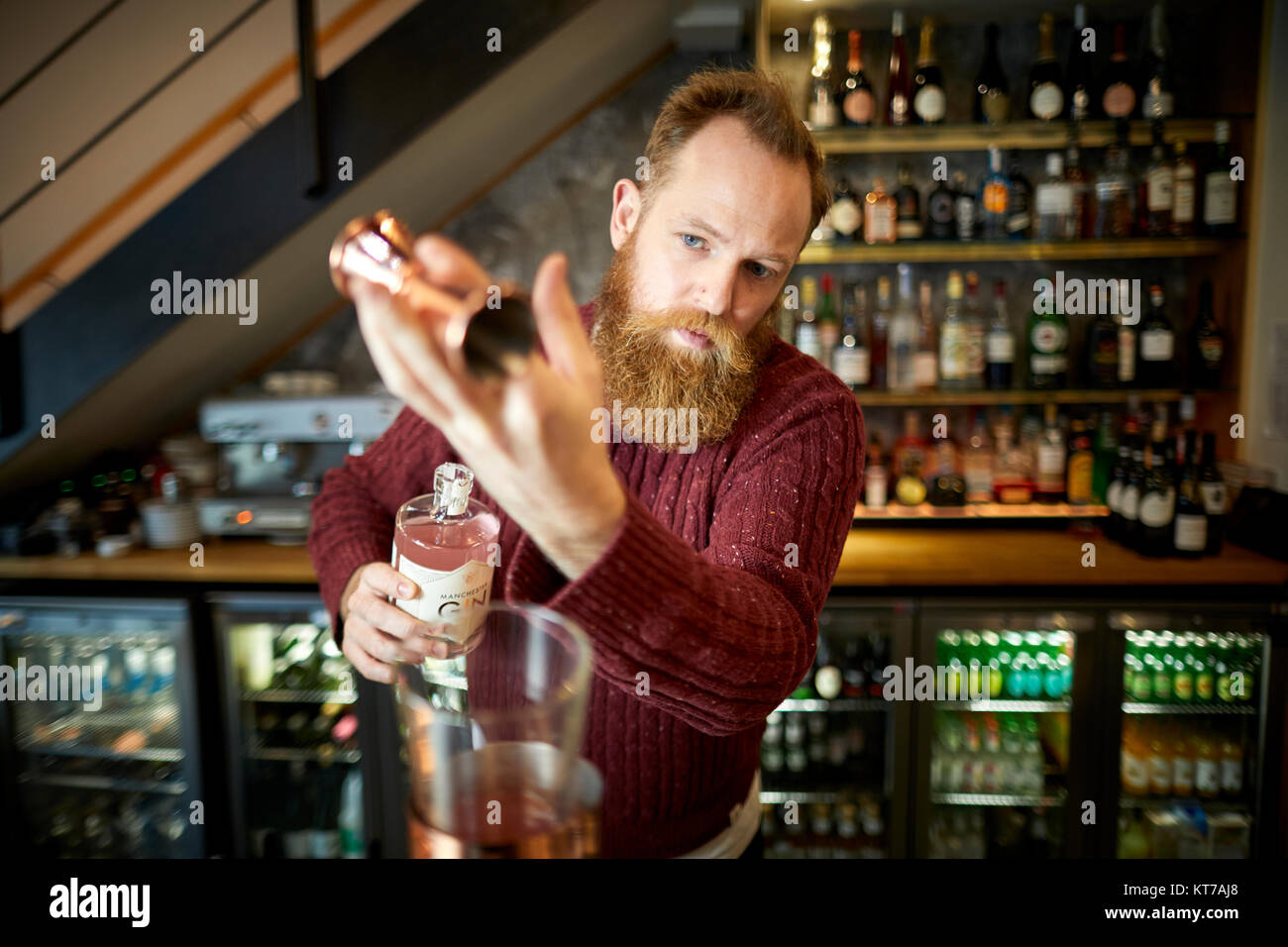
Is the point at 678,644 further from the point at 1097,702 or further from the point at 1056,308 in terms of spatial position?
the point at 1056,308

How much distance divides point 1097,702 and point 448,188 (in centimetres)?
233

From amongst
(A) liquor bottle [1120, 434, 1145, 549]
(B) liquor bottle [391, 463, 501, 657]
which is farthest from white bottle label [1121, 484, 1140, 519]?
(B) liquor bottle [391, 463, 501, 657]

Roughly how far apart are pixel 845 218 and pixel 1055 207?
615mm

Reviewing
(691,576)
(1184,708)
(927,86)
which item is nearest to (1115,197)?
(927,86)

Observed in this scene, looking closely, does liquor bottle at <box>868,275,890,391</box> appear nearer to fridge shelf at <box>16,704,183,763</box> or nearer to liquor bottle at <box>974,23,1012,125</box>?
liquor bottle at <box>974,23,1012,125</box>

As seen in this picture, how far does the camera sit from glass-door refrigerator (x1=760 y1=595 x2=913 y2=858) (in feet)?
6.68

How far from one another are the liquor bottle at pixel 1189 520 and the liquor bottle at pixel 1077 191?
79 centimetres

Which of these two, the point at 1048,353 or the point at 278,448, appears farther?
the point at 1048,353

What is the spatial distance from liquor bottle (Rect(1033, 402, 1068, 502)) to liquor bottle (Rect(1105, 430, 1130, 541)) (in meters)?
0.14

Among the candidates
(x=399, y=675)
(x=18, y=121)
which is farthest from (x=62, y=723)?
(x=399, y=675)

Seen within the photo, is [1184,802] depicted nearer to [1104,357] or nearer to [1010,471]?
[1010,471]

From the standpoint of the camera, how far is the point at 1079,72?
2346mm

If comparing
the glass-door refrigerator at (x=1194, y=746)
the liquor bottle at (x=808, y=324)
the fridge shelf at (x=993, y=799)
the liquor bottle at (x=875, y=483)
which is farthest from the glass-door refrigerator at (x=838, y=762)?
the liquor bottle at (x=808, y=324)
